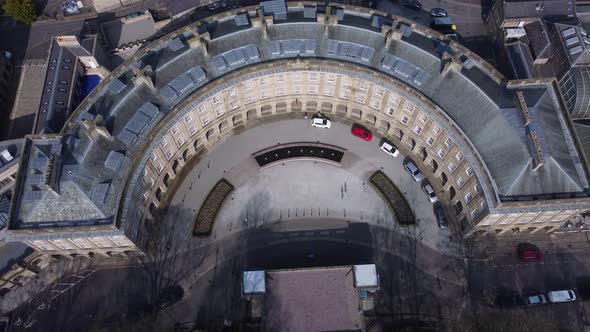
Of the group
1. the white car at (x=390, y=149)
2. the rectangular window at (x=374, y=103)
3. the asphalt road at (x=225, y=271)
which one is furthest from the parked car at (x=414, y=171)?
the rectangular window at (x=374, y=103)

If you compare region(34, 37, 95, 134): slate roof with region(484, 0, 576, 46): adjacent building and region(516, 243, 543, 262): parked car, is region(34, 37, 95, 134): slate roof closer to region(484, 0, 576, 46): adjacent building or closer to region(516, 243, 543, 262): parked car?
A: region(484, 0, 576, 46): adjacent building

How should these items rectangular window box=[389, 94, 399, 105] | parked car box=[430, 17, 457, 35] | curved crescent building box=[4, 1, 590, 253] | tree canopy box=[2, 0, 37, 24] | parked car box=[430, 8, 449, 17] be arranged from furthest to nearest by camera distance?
1. parked car box=[430, 8, 449, 17]
2. parked car box=[430, 17, 457, 35]
3. tree canopy box=[2, 0, 37, 24]
4. rectangular window box=[389, 94, 399, 105]
5. curved crescent building box=[4, 1, 590, 253]

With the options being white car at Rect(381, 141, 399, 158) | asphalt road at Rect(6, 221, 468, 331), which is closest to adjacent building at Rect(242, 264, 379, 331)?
asphalt road at Rect(6, 221, 468, 331)

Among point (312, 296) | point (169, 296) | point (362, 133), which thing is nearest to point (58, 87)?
point (169, 296)

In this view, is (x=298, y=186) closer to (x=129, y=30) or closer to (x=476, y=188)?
(x=476, y=188)

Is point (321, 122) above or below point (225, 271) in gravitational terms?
above

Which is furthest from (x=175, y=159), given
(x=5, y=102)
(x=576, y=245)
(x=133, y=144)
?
(x=576, y=245)

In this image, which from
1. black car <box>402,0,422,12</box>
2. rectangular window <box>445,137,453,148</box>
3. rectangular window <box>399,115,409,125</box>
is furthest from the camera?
black car <box>402,0,422,12</box>

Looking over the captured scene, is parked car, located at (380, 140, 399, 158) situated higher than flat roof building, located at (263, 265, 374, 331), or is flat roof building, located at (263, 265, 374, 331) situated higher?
parked car, located at (380, 140, 399, 158)
